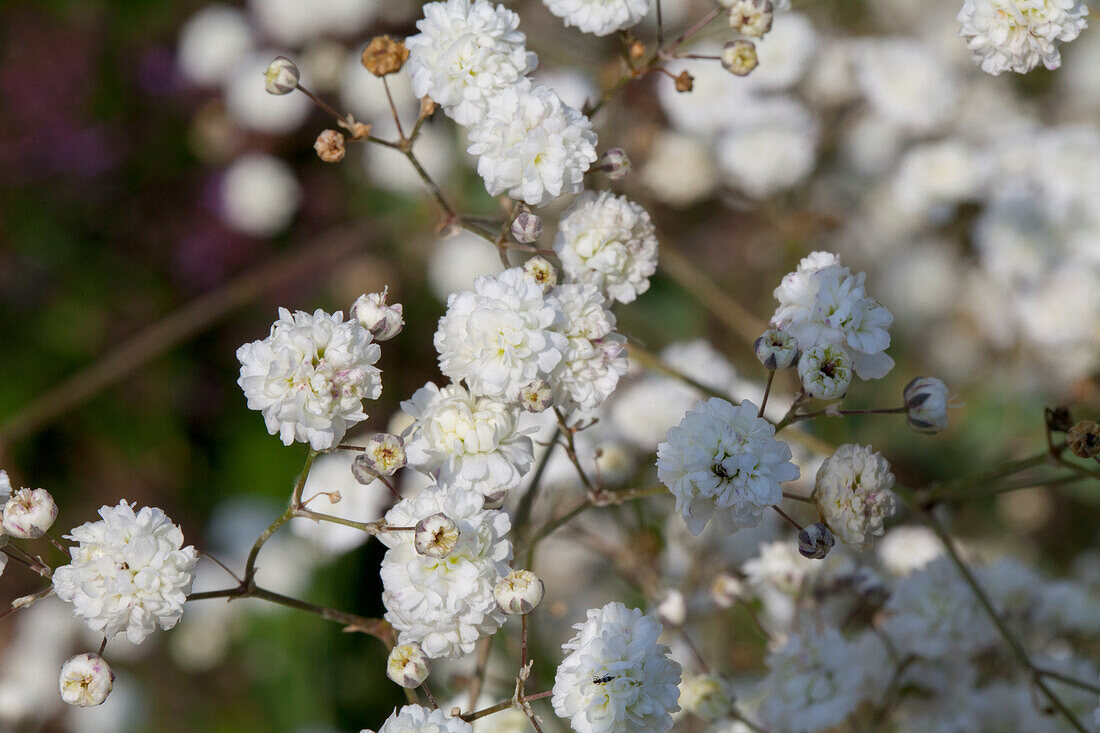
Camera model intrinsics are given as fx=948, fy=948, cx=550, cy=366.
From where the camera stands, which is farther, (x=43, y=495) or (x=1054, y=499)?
(x=1054, y=499)

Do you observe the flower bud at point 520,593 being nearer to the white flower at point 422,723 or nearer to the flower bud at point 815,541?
the white flower at point 422,723

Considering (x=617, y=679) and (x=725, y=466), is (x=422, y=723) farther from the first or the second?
(x=725, y=466)

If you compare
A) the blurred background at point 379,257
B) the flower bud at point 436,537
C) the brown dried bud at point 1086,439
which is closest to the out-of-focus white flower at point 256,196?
the blurred background at point 379,257

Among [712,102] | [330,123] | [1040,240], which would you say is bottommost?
[330,123]

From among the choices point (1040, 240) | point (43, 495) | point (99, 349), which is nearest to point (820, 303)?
point (43, 495)

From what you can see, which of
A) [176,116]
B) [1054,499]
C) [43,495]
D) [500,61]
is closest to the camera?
[43,495]

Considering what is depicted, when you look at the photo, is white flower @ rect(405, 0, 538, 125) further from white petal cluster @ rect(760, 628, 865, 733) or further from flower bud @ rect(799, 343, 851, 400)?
white petal cluster @ rect(760, 628, 865, 733)

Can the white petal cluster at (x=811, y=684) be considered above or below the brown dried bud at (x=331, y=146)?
below

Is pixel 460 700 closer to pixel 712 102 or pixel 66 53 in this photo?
pixel 712 102
